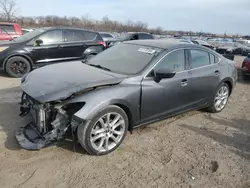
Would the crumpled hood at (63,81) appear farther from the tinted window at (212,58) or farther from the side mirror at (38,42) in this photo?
the side mirror at (38,42)

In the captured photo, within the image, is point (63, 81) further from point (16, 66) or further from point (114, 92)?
point (16, 66)

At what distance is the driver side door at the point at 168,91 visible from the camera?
360 centimetres

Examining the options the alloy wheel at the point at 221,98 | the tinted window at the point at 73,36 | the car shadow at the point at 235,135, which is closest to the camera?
the car shadow at the point at 235,135

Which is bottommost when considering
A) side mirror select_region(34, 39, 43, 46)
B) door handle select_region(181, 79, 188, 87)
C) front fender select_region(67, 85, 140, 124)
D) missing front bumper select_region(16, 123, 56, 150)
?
missing front bumper select_region(16, 123, 56, 150)

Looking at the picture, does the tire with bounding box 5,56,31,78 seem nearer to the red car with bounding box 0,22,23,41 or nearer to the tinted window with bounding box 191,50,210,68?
the red car with bounding box 0,22,23,41

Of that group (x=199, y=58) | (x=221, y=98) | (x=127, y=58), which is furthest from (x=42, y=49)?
(x=221, y=98)

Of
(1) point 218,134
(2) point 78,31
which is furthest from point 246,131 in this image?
(2) point 78,31

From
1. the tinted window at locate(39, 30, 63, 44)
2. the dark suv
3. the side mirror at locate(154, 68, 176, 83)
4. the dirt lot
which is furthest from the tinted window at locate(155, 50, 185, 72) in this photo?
the tinted window at locate(39, 30, 63, 44)

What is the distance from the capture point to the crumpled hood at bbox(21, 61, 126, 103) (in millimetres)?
2965

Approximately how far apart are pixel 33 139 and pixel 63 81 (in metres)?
0.86

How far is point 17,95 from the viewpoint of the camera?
547 cm

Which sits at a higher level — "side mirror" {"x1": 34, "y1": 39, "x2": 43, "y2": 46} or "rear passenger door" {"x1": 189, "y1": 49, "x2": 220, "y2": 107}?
"side mirror" {"x1": 34, "y1": 39, "x2": 43, "y2": 46}

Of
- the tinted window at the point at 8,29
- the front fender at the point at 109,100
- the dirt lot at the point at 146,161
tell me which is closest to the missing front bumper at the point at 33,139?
the dirt lot at the point at 146,161

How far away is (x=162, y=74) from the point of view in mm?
3533
